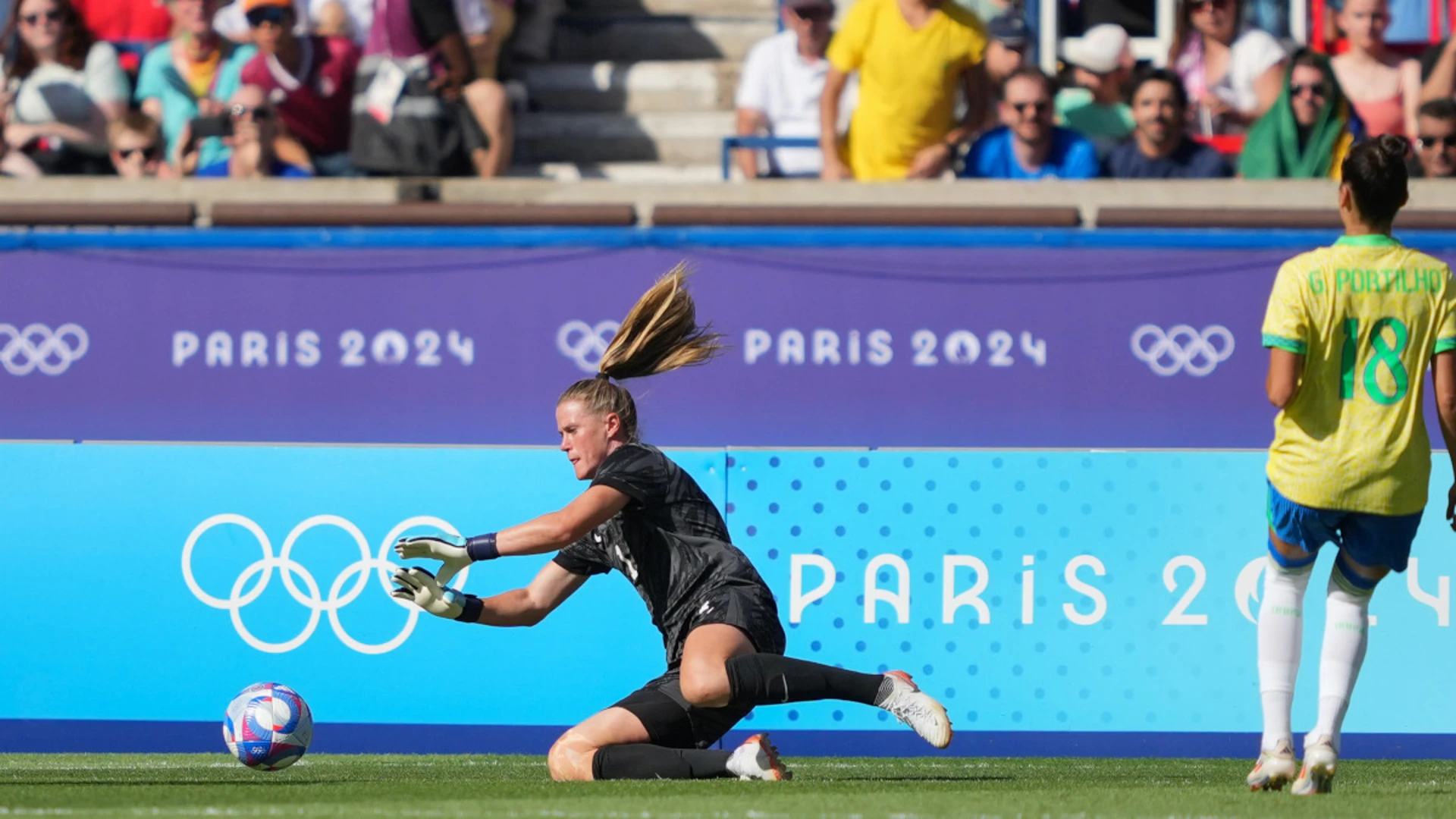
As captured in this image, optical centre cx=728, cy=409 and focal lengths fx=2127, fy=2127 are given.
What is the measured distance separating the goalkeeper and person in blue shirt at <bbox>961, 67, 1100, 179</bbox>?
5561 mm

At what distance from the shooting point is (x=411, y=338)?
11.5 meters

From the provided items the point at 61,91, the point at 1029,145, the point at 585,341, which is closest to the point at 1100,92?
the point at 1029,145

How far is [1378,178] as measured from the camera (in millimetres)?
5402

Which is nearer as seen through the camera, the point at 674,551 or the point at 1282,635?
the point at 1282,635

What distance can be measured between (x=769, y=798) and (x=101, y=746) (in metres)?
4.10

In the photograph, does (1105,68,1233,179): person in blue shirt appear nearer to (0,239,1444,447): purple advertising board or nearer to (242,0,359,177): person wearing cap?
(0,239,1444,447): purple advertising board

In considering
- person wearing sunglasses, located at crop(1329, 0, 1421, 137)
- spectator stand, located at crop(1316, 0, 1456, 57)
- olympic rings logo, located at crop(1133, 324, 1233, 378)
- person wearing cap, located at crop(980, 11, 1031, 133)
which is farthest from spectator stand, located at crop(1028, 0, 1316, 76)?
olympic rings logo, located at crop(1133, 324, 1233, 378)

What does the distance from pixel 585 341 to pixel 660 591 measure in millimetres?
5011

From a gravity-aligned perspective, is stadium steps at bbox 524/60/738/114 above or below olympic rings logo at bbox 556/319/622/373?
above

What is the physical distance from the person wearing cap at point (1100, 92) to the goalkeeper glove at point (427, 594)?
269 inches

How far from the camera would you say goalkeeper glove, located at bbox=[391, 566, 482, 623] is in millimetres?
5996

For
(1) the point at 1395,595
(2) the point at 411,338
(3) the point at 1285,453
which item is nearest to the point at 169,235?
(2) the point at 411,338

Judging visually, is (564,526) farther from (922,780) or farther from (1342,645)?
(1342,645)

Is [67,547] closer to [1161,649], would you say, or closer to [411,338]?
[411,338]
